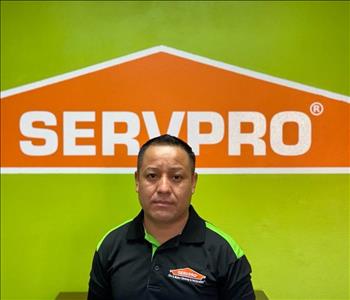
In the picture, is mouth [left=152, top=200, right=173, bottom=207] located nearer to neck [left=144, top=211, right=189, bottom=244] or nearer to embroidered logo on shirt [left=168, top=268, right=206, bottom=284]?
neck [left=144, top=211, right=189, bottom=244]

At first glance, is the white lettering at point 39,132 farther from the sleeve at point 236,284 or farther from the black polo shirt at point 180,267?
the sleeve at point 236,284

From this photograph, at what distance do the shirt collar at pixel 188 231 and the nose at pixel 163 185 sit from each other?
164 mm

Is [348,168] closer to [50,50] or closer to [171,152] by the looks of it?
[171,152]

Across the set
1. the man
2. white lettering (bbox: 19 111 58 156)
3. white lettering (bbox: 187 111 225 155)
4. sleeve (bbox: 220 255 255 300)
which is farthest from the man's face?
white lettering (bbox: 19 111 58 156)

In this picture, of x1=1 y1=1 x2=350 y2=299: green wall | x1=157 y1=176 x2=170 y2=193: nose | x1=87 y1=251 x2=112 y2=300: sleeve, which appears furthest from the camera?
x1=1 y1=1 x2=350 y2=299: green wall

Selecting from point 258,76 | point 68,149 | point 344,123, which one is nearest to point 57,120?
point 68,149

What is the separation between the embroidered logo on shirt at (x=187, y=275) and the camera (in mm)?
1293

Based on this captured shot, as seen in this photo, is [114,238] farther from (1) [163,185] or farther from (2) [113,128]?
(2) [113,128]

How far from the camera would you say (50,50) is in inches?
74.4

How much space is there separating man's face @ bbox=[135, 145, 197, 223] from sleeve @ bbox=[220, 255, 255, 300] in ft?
0.75

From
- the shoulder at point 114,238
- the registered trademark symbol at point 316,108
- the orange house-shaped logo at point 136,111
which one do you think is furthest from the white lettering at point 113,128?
the registered trademark symbol at point 316,108

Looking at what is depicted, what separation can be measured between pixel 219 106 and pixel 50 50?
77 cm

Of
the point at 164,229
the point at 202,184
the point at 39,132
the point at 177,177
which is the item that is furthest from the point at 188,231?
the point at 39,132

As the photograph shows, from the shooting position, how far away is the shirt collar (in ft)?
4.38
